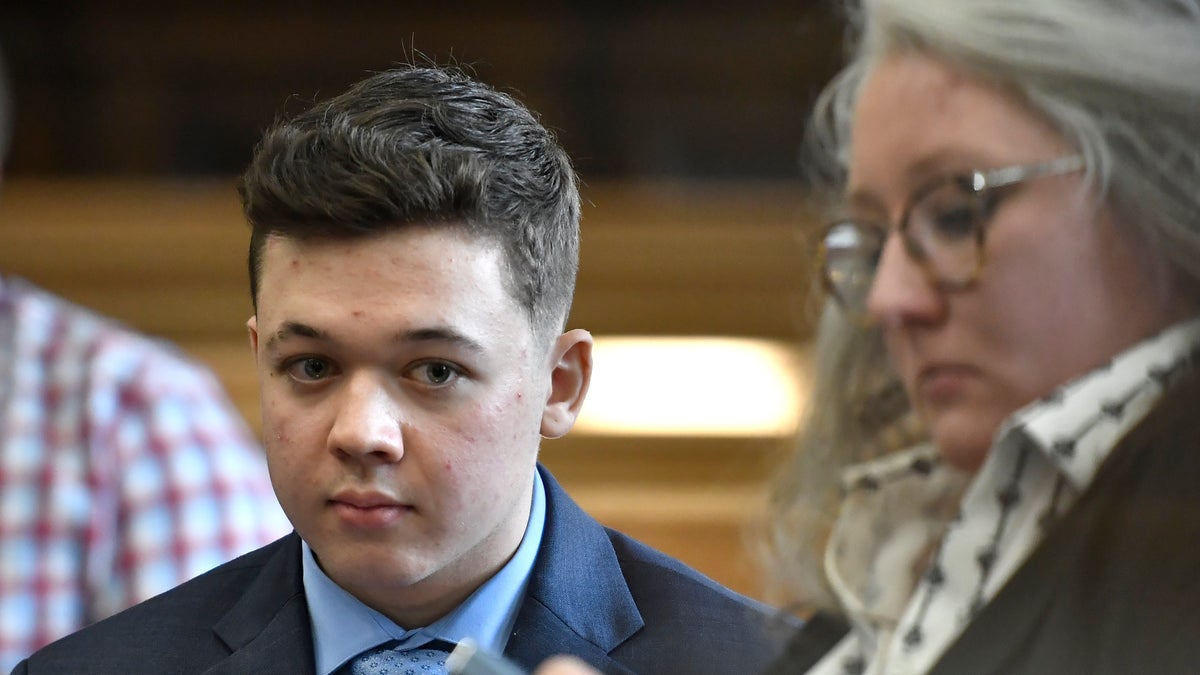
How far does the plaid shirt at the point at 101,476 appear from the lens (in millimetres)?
1252

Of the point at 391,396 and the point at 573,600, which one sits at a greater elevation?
the point at 391,396

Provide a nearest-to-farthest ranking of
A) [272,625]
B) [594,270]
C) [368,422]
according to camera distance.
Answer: [368,422], [272,625], [594,270]

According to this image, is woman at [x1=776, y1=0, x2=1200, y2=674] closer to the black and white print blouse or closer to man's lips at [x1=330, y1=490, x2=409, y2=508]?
the black and white print blouse

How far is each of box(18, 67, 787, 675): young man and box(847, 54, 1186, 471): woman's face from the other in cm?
17

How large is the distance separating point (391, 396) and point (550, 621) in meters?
0.15

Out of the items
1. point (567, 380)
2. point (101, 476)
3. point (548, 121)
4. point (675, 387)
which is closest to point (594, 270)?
point (548, 121)

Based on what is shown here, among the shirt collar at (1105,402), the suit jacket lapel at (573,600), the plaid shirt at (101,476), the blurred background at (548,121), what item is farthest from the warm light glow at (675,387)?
the shirt collar at (1105,402)

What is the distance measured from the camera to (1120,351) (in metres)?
0.52

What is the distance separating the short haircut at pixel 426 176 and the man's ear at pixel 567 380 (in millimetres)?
11

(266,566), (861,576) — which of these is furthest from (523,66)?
(861,576)

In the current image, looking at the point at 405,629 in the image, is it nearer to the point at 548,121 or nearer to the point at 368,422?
the point at 368,422

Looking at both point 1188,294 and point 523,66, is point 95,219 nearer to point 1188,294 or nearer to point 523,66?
point 523,66

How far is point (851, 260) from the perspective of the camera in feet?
1.90

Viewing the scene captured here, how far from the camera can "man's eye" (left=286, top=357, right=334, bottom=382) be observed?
25.9 inches
